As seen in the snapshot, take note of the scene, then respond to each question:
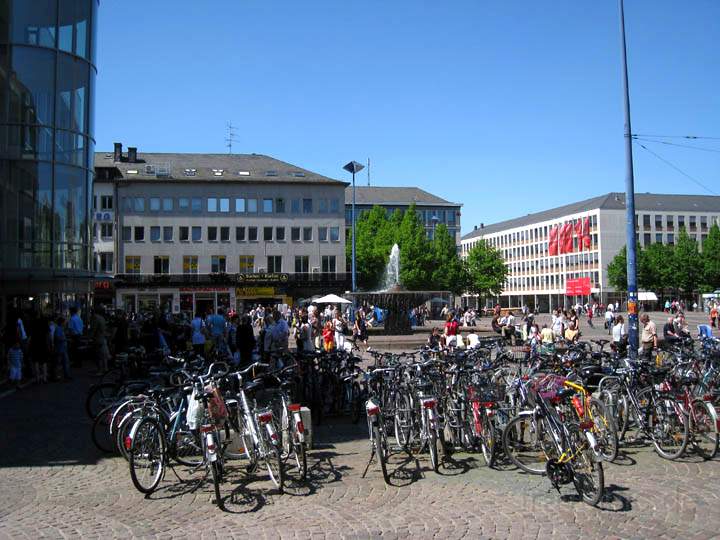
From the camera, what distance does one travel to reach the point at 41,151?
24.5 meters

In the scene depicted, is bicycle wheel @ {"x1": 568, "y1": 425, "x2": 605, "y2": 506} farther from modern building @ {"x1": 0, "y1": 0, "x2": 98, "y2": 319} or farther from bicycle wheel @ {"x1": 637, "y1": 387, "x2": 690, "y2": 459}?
modern building @ {"x1": 0, "y1": 0, "x2": 98, "y2": 319}

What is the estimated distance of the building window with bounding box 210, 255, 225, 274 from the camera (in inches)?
2584

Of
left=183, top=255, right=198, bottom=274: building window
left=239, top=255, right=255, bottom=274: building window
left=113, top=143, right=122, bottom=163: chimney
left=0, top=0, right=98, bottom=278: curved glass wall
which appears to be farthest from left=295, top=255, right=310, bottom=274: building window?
left=0, top=0, right=98, bottom=278: curved glass wall

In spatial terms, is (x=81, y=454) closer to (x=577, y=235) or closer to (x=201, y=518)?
(x=201, y=518)

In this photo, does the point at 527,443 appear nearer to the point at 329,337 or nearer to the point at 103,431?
the point at 103,431

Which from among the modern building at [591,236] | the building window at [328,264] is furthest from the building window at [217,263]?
the modern building at [591,236]

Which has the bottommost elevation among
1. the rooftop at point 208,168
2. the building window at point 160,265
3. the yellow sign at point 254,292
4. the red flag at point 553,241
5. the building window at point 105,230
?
the yellow sign at point 254,292

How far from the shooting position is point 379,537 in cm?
566

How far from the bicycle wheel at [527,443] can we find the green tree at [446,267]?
213ft

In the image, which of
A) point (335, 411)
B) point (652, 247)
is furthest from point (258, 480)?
point (652, 247)

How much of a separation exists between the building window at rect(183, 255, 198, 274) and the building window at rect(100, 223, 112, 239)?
23.8ft

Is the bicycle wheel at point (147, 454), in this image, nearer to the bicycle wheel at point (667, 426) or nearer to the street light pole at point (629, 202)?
the bicycle wheel at point (667, 426)

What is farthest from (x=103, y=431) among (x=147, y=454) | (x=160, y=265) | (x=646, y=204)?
(x=646, y=204)

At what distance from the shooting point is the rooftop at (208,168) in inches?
2608
